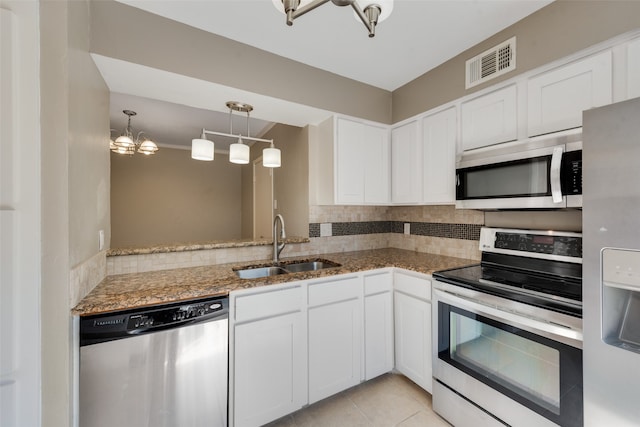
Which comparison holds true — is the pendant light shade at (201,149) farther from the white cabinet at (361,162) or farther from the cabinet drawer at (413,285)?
the cabinet drawer at (413,285)

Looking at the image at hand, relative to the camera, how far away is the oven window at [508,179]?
1.43 m

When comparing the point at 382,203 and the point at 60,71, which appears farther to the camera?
the point at 382,203

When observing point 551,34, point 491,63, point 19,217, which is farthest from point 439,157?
point 19,217

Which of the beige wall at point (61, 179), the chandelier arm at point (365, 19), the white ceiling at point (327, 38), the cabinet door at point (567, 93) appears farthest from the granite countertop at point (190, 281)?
the chandelier arm at point (365, 19)

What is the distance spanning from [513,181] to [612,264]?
0.73m

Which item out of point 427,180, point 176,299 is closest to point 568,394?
point 427,180

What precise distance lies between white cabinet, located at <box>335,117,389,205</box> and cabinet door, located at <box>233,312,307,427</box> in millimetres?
1113

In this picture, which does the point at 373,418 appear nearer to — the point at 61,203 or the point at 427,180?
the point at 427,180

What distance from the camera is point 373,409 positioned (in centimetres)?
176

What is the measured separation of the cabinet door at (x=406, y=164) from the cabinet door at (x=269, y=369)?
1.38 m

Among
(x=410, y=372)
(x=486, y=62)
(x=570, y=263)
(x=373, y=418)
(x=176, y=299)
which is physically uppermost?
(x=486, y=62)

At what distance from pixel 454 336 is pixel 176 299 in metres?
1.61

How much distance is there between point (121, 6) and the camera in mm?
1437

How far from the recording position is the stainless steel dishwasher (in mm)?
1179
